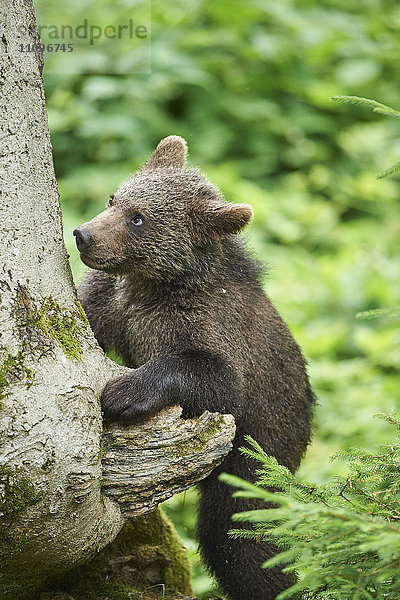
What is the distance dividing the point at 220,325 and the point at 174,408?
661mm

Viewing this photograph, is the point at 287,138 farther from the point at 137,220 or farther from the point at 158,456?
the point at 158,456

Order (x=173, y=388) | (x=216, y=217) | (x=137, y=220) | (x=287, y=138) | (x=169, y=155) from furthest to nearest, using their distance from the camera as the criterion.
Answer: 1. (x=287, y=138)
2. (x=169, y=155)
3. (x=137, y=220)
4. (x=216, y=217)
5. (x=173, y=388)

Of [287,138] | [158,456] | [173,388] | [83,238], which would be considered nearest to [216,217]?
[83,238]

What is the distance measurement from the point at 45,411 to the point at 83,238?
1121 millimetres

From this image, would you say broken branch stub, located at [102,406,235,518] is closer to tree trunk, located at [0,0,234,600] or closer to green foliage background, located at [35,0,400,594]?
tree trunk, located at [0,0,234,600]

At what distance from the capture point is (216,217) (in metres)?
3.84

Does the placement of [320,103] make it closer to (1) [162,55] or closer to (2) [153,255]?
(1) [162,55]

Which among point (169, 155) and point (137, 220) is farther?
point (169, 155)

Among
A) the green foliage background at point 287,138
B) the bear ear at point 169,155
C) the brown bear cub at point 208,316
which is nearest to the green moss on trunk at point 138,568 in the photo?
the brown bear cub at point 208,316

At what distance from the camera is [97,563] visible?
3758mm

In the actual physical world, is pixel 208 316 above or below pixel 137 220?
below

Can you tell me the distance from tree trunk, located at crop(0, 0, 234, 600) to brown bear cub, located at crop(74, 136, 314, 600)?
50cm

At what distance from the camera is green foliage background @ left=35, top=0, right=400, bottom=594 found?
8609mm

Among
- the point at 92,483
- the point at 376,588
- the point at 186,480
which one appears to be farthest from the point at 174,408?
the point at 376,588
